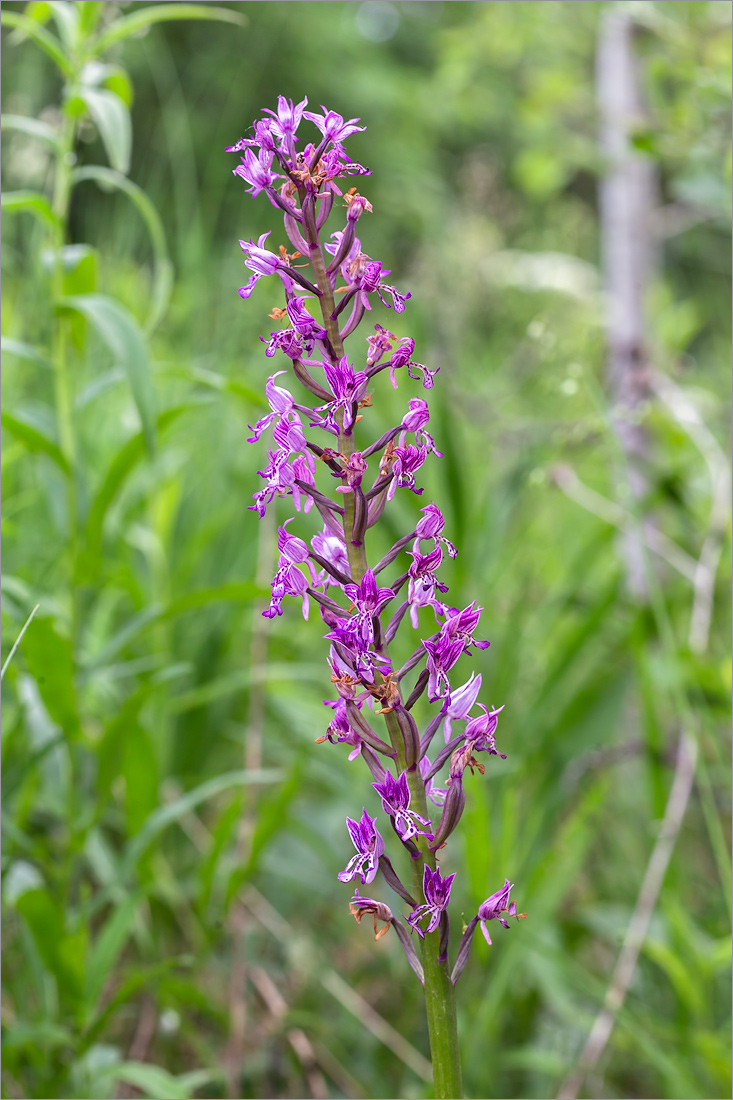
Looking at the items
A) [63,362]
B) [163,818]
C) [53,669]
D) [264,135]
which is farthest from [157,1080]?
[264,135]

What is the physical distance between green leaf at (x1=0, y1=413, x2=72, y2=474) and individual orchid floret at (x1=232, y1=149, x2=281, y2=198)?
0.71 meters

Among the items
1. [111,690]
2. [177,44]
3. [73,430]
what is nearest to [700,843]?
[111,690]

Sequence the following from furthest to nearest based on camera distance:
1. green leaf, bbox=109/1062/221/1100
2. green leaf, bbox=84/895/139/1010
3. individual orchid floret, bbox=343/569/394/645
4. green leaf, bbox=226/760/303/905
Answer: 1. green leaf, bbox=226/760/303/905
2. green leaf, bbox=84/895/139/1010
3. green leaf, bbox=109/1062/221/1100
4. individual orchid floret, bbox=343/569/394/645

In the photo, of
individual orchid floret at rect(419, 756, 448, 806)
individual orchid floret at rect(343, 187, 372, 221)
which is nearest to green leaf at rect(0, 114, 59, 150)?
individual orchid floret at rect(343, 187, 372, 221)

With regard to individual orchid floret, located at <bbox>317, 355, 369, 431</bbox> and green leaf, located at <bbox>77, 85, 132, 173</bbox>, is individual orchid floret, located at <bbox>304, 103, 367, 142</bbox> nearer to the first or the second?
individual orchid floret, located at <bbox>317, 355, 369, 431</bbox>

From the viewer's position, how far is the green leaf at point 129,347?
1.34 metres

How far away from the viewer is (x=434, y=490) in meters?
3.02

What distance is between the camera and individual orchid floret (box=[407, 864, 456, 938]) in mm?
738

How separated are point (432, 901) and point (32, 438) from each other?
3.48 ft

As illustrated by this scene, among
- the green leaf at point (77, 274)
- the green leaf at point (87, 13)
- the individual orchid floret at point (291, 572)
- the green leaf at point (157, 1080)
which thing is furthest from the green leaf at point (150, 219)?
the green leaf at point (157, 1080)

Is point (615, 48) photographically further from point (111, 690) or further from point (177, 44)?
point (177, 44)

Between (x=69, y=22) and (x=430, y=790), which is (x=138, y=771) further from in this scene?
(x=69, y=22)

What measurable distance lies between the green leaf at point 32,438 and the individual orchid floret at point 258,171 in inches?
27.9

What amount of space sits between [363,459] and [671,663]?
1.12 meters
